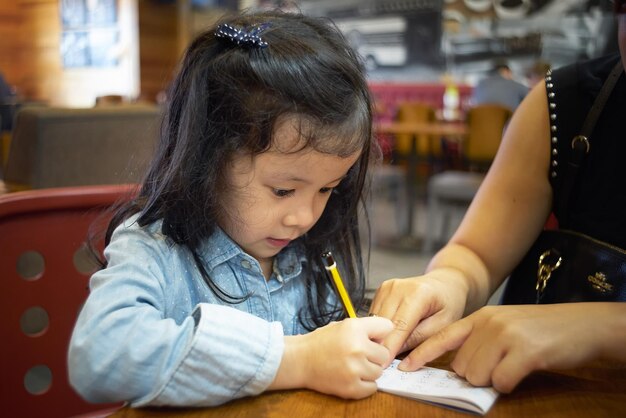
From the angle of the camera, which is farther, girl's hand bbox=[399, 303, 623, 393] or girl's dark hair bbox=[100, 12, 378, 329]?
girl's dark hair bbox=[100, 12, 378, 329]

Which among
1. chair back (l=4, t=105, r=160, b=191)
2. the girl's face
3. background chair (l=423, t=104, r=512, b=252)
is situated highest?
the girl's face

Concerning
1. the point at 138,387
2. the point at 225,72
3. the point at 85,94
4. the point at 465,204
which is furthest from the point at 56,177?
the point at 85,94

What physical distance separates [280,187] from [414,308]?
9.9 inches

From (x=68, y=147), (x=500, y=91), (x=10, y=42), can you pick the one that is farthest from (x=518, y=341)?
(x=10, y=42)

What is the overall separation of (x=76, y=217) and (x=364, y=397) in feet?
2.27

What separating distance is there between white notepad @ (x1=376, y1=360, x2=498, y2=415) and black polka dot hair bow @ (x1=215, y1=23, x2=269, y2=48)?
1.56 feet

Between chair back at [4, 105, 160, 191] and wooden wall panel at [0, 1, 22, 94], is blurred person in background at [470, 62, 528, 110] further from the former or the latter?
wooden wall panel at [0, 1, 22, 94]

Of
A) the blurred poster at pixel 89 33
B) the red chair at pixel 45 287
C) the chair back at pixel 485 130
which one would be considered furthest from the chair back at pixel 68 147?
the blurred poster at pixel 89 33

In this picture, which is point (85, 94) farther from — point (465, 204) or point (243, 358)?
point (243, 358)

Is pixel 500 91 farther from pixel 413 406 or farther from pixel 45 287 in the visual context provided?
pixel 413 406

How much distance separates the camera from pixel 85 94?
9031mm

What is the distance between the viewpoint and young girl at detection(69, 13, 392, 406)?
2.17 ft

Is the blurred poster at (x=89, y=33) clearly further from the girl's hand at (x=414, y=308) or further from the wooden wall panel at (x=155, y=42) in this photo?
the girl's hand at (x=414, y=308)

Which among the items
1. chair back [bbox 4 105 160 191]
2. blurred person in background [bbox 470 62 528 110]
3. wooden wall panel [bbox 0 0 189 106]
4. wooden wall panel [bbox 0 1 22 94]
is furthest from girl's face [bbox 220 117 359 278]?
wooden wall panel [bbox 0 1 22 94]
